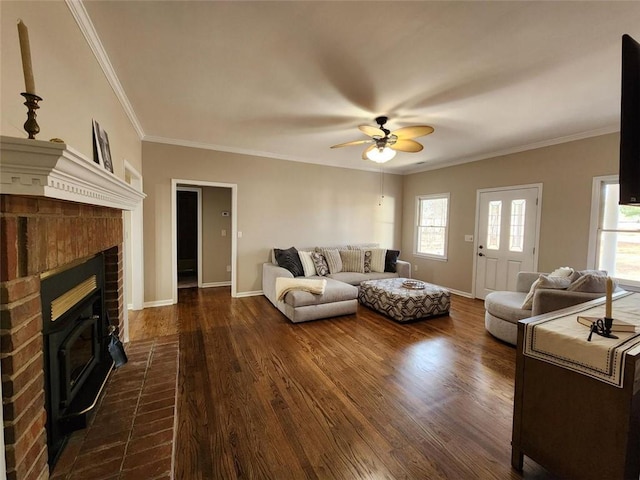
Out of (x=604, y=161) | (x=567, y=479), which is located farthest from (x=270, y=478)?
(x=604, y=161)

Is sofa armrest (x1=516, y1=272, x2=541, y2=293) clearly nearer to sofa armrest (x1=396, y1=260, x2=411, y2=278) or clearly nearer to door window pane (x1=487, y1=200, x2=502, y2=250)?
door window pane (x1=487, y1=200, x2=502, y2=250)

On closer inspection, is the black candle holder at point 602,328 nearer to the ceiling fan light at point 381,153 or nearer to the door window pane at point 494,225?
the ceiling fan light at point 381,153

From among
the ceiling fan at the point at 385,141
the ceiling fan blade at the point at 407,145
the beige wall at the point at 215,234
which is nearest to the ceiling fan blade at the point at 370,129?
the ceiling fan at the point at 385,141

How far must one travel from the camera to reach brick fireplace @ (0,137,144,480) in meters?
0.76

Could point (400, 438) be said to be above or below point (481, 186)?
below

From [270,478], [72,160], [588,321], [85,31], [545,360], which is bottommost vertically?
[270,478]

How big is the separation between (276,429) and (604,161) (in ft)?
15.4

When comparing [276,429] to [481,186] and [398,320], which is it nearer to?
[398,320]

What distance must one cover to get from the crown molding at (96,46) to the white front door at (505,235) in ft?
17.1

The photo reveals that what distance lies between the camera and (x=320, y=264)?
4.83 meters

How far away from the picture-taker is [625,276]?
3332mm

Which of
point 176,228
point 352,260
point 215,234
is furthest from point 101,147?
point 352,260

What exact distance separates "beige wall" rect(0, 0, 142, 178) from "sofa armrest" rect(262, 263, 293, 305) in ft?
8.79

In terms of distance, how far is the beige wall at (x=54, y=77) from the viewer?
1.04m
